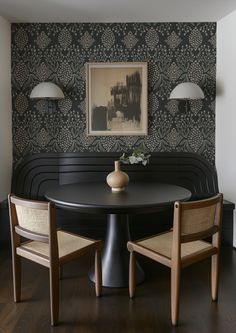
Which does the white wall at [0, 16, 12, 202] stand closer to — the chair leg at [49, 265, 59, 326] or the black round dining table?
the black round dining table

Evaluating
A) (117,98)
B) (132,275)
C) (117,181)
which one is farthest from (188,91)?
(132,275)

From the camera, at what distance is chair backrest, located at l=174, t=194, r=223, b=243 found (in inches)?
75.5

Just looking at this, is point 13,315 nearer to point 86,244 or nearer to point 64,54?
point 86,244

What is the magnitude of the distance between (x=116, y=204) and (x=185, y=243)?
0.55m

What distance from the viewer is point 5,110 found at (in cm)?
356

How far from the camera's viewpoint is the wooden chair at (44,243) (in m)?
1.96

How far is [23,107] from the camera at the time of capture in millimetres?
3738

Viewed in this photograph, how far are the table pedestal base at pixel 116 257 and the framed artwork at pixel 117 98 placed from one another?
4.62ft

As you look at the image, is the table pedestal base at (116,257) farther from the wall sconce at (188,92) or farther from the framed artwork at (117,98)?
the wall sconce at (188,92)

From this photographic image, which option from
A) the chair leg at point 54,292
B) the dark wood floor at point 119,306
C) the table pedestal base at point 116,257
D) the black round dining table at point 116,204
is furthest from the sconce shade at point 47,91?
the chair leg at point 54,292

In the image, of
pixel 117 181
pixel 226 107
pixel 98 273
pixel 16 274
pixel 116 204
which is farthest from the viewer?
pixel 226 107

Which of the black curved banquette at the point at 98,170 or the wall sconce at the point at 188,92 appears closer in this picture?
the wall sconce at the point at 188,92

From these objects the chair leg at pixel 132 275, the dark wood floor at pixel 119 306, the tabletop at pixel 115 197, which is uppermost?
the tabletop at pixel 115 197

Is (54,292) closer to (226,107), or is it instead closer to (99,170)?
(99,170)
